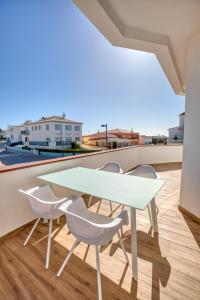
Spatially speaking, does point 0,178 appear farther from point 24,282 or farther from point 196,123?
point 196,123

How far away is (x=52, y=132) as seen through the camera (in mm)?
19359

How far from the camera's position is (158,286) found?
1.14 meters

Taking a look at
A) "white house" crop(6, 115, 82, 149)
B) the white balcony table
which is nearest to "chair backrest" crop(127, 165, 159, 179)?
the white balcony table

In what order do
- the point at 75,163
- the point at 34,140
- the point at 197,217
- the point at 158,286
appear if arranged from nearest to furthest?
the point at 158,286
the point at 197,217
the point at 75,163
the point at 34,140

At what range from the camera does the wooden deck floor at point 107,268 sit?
1.10 metres

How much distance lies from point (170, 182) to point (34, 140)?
73.3 ft

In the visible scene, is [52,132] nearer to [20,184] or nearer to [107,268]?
[20,184]

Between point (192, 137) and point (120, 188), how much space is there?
1534 mm

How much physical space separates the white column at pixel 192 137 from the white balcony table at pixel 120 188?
32.4 inches

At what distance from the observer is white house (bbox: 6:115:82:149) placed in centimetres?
1955

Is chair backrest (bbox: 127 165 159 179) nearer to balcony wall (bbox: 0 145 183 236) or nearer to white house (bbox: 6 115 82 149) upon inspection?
balcony wall (bbox: 0 145 183 236)

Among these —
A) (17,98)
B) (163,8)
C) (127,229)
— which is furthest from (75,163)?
(17,98)

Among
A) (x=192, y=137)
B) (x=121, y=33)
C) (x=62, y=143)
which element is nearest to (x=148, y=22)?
(x=121, y=33)

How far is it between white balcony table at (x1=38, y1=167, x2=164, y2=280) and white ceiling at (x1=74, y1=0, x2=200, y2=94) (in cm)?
210
